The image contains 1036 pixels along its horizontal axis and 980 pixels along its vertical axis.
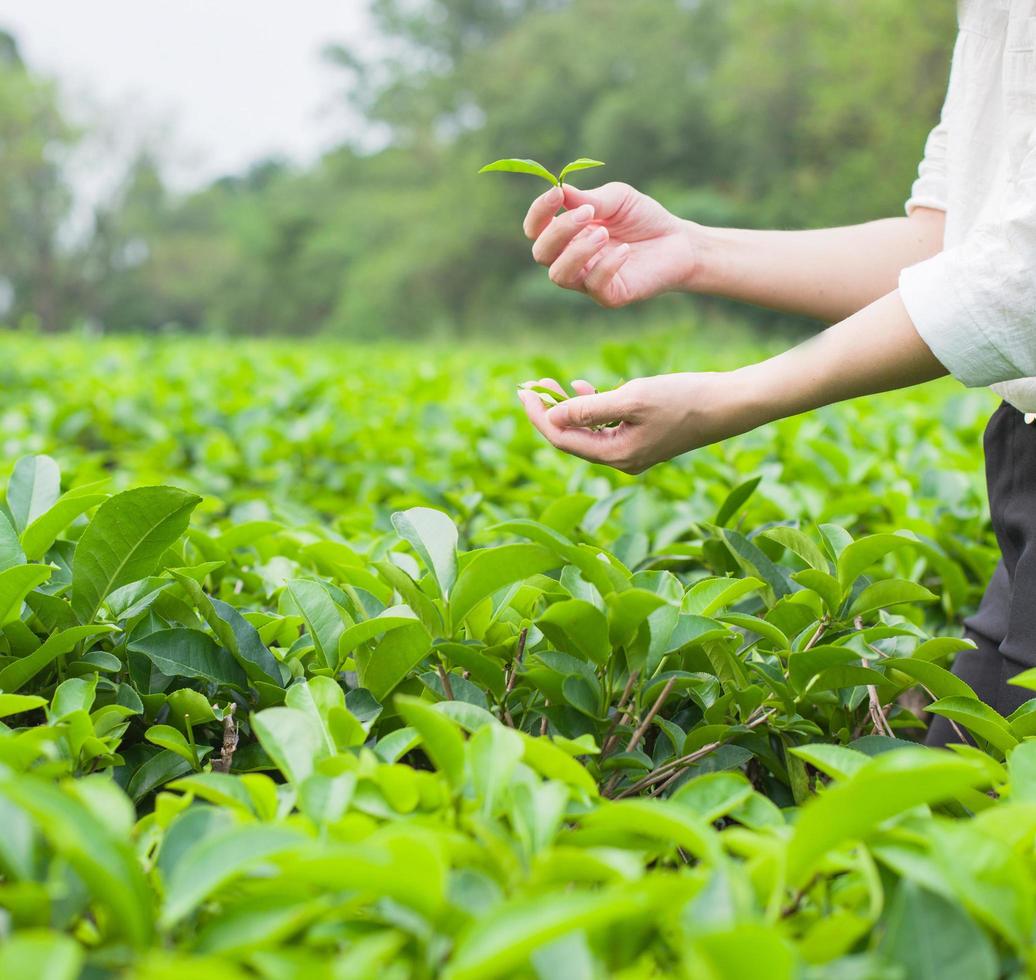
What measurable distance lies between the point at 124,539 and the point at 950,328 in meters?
0.91

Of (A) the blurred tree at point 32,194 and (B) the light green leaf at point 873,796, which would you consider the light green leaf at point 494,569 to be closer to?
(B) the light green leaf at point 873,796

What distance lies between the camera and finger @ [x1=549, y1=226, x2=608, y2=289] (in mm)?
1474

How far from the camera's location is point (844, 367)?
1198mm

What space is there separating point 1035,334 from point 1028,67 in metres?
0.41

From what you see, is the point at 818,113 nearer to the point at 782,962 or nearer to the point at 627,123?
the point at 627,123

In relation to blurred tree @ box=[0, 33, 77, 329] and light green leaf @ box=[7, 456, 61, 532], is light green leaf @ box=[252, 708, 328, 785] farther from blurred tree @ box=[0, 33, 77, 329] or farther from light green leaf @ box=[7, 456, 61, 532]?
blurred tree @ box=[0, 33, 77, 329]

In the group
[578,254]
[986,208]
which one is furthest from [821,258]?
[578,254]

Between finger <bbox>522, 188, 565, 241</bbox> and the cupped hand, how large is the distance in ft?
1.03

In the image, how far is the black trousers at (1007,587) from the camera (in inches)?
54.8

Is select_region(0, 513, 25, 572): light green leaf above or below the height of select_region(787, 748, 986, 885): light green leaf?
above

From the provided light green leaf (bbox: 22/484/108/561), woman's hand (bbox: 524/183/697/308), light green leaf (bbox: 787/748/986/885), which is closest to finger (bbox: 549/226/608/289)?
woman's hand (bbox: 524/183/697/308)

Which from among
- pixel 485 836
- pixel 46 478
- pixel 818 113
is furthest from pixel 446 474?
pixel 818 113

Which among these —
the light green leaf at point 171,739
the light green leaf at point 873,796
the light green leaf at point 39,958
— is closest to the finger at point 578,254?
the light green leaf at point 171,739

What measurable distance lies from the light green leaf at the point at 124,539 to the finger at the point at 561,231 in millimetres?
694
